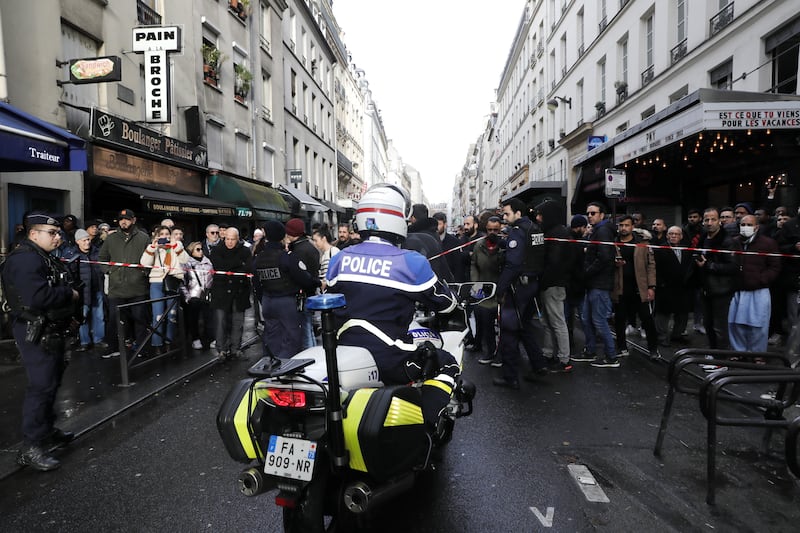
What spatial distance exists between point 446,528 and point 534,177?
34.1 metres

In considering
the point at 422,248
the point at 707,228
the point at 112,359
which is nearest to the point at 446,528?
the point at 422,248

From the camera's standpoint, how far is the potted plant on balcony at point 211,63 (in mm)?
16484

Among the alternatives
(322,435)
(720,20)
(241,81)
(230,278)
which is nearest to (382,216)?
(322,435)

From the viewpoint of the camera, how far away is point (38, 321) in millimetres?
3889

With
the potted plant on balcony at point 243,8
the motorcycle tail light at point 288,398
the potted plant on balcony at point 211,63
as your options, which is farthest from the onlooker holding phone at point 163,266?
the potted plant on balcony at point 243,8

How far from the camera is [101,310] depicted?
27.8 ft

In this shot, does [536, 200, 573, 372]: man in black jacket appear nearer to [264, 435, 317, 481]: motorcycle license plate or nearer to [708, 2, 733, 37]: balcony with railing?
[264, 435, 317, 481]: motorcycle license plate

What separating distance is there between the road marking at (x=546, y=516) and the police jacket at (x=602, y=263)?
13.4ft

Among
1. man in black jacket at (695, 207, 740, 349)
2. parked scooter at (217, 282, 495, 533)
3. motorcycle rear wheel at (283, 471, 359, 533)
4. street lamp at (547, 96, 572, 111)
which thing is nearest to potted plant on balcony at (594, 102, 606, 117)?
street lamp at (547, 96, 572, 111)

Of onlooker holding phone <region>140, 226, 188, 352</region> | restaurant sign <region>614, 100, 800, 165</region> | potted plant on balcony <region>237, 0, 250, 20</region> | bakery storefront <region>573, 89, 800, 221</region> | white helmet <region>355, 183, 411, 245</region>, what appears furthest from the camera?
potted plant on balcony <region>237, 0, 250, 20</region>

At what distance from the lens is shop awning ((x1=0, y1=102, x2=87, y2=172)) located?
6.06 m

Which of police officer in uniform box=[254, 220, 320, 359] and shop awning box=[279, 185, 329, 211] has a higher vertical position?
shop awning box=[279, 185, 329, 211]

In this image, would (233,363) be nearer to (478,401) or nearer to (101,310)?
(101,310)

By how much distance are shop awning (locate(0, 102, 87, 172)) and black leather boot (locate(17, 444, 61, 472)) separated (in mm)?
3758
